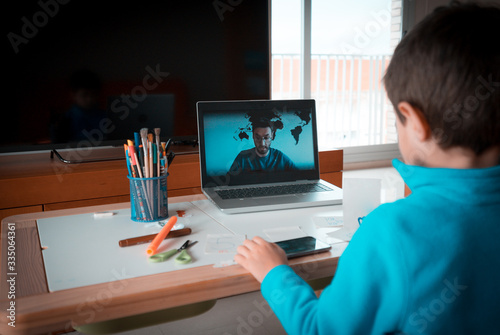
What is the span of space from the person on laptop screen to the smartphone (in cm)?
50

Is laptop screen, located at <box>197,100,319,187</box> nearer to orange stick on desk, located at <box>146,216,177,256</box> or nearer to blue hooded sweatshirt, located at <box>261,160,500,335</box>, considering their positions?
orange stick on desk, located at <box>146,216,177,256</box>

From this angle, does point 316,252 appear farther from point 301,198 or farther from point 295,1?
point 295,1

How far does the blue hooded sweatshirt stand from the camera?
23.8 inches

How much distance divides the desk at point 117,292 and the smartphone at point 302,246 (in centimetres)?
1

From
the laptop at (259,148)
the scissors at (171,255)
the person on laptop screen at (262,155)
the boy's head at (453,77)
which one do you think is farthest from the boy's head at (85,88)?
the boy's head at (453,77)

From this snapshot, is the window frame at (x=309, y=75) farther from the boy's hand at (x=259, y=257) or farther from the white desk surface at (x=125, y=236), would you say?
the boy's hand at (x=259, y=257)

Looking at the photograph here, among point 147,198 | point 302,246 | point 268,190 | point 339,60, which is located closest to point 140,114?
point 268,190

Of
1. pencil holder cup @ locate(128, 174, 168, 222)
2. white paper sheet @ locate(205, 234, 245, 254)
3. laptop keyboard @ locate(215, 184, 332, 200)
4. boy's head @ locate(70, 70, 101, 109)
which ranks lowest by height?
white paper sheet @ locate(205, 234, 245, 254)

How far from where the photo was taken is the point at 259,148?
4.68 ft

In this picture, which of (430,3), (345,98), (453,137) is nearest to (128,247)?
(453,137)

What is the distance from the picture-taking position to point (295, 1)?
11.5ft

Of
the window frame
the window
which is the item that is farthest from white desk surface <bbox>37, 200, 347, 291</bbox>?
the window

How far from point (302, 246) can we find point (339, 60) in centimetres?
343

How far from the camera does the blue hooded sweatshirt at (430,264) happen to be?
0.60 meters
